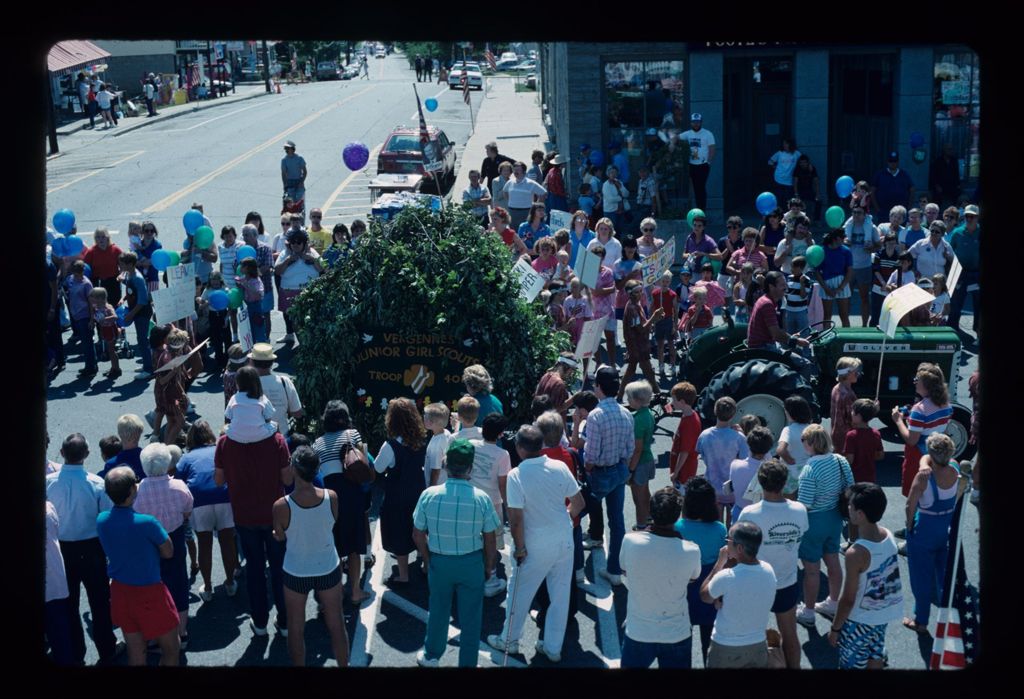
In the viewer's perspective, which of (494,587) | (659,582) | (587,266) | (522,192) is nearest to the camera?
(659,582)

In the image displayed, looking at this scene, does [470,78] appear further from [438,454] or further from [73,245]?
[438,454]

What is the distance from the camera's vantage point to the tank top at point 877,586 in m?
5.75

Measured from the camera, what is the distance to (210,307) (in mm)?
12016

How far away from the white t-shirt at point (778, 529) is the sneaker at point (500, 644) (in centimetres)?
155

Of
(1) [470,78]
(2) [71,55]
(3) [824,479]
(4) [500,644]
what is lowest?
(4) [500,644]

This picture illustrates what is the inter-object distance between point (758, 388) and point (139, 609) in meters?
5.33

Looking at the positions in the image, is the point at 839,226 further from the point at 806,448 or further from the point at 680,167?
the point at 806,448

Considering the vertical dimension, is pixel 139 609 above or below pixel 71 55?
below

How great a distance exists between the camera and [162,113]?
4628 centimetres

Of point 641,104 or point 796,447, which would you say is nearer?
point 796,447

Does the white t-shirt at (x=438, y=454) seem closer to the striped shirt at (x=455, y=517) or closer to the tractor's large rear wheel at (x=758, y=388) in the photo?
the striped shirt at (x=455, y=517)

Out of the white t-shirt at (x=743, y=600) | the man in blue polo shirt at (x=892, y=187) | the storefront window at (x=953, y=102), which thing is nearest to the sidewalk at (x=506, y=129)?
the man in blue polo shirt at (x=892, y=187)

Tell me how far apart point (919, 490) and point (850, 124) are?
16214 millimetres

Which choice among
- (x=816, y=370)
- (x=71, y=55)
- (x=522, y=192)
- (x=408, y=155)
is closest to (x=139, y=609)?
(x=816, y=370)
